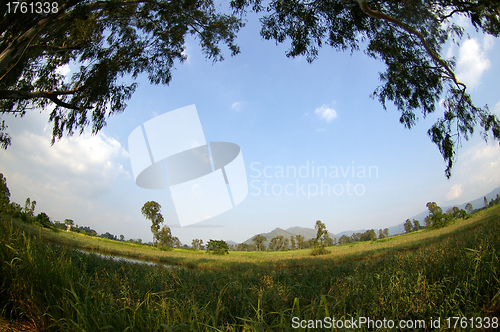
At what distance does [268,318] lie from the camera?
7.07 feet

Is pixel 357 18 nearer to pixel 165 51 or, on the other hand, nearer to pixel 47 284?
pixel 165 51

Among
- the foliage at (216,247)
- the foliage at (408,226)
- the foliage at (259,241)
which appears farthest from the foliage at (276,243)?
the foliage at (408,226)

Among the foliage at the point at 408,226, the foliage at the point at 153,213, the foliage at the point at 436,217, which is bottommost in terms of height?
the foliage at the point at 408,226

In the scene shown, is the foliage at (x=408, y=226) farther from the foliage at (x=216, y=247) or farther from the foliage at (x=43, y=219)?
the foliage at (x=43, y=219)

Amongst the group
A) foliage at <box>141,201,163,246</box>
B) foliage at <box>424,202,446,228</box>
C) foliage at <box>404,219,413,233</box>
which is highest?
foliage at <box>141,201,163,246</box>

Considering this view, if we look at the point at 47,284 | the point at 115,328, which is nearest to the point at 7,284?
the point at 47,284

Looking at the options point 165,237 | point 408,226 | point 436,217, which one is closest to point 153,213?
point 165,237

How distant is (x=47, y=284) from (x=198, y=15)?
8.91 metres

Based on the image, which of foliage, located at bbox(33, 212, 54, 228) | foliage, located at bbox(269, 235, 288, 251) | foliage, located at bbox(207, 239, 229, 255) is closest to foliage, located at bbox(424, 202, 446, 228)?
foliage, located at bbox(207, 239, 229, 255)

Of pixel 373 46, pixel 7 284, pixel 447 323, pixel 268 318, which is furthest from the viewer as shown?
pixel 373 46

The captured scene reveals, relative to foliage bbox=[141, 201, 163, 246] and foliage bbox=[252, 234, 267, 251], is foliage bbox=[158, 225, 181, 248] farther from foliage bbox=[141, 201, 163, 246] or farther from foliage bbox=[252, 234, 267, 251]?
foliage bbox=[252, 234, 267, 251]

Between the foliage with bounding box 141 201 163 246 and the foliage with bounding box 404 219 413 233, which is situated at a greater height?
the foliage with bounding box 141 201 163 246

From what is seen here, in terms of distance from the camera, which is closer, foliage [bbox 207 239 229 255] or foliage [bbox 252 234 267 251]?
foliage [bbox 207 239 229 255]

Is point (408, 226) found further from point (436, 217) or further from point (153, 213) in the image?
point (153, 213)
